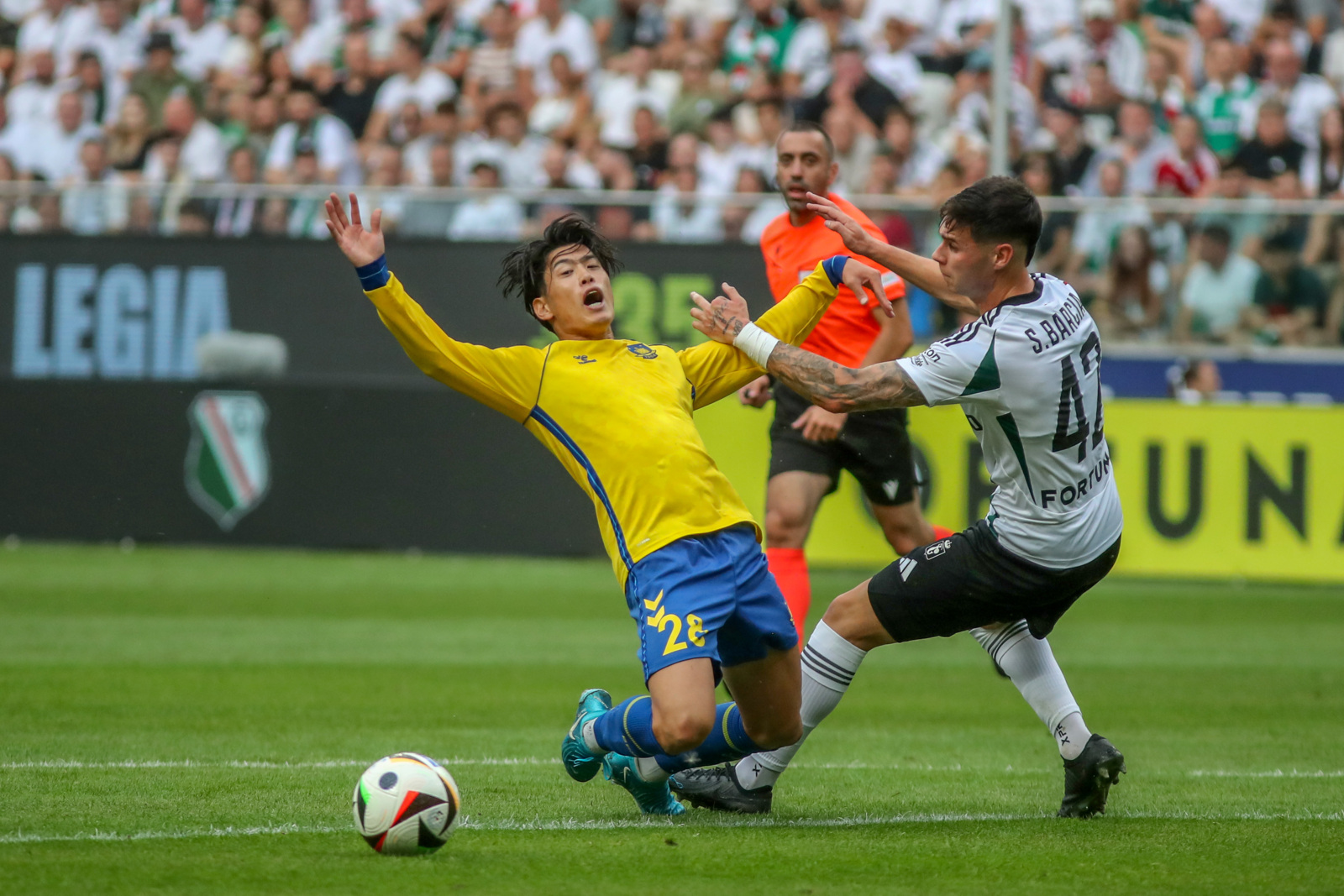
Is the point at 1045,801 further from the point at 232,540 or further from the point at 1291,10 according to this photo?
the point at 1291,10

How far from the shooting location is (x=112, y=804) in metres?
5.46

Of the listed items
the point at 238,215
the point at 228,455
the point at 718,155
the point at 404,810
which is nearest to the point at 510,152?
the point at 718,155

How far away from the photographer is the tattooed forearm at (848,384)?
514 cm

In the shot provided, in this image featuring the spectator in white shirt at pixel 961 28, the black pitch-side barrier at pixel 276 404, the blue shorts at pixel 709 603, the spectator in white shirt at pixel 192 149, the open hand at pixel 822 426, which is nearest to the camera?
the blue shorts at pixel 709 603

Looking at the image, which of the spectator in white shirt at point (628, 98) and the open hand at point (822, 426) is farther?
the spectator in white shirt at point (628, 98)

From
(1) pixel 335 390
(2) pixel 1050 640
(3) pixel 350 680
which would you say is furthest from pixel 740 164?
(3) pixel 350 680

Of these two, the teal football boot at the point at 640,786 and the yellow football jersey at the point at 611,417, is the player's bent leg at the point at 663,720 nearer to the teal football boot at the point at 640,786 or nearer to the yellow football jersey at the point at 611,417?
the teal football boot at the point at 640,786

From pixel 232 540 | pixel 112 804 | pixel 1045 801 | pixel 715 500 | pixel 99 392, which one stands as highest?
pixel 715 500

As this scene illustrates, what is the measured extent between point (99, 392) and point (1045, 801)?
11210 mm

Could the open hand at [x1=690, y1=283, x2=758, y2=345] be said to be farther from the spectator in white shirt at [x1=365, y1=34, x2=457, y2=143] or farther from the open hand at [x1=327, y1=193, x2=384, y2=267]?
the spectator in white shirt at [x1=365, y1=34, x2=457, y2=143]

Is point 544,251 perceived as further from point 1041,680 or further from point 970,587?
point 1041,680

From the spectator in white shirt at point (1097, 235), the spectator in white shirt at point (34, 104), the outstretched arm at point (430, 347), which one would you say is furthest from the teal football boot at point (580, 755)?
the spectator in white shirt at point (34, 104)

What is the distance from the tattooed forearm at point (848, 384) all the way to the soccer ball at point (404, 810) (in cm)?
162

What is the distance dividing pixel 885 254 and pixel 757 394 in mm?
2181
